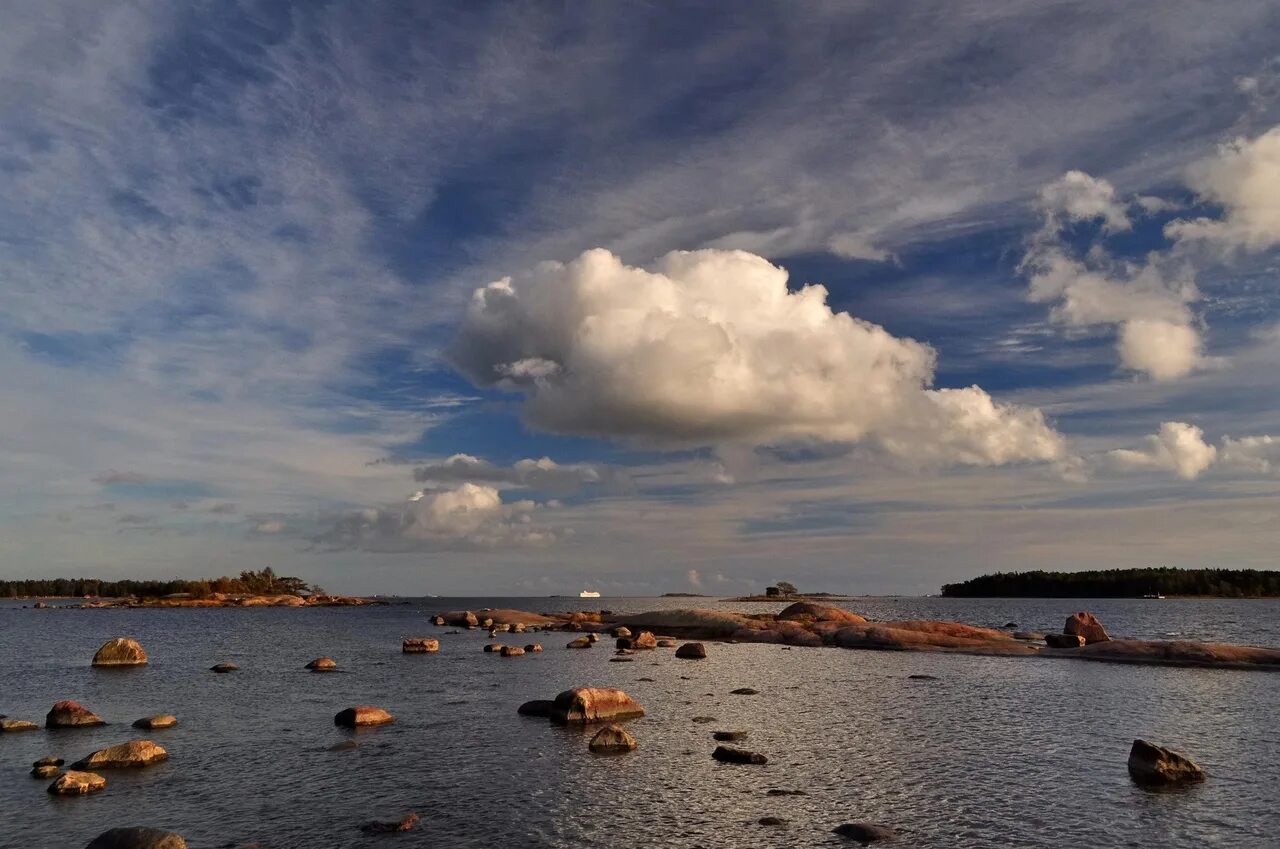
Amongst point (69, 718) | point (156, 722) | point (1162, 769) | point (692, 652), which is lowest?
point (692, 652)

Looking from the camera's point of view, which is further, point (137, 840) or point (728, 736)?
point (728, 736)

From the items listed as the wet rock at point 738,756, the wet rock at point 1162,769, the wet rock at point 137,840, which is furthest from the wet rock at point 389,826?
the wet rock at point 1162,769

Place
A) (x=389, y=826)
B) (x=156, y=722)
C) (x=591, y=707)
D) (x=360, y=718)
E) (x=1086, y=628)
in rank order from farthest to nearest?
(x=1086, y=628) < (x=591, y=707) < (x=360, y=718) < (x=156, y=722) < (x=389, y=826)

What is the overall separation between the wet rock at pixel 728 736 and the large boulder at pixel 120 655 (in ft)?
180

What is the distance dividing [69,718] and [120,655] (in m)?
34.5

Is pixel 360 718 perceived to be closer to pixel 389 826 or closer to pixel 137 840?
pixel 389 826

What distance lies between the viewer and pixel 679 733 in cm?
3600

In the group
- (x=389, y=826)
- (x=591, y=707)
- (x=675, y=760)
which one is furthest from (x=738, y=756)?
(x=389, y=826)

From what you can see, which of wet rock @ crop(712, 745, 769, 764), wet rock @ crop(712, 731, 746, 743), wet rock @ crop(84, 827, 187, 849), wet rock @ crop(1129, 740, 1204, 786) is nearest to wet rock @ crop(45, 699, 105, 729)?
wet rock @ crop(84, 827, 187, 849)

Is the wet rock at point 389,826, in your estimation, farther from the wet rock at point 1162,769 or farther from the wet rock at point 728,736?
the wet rock at point 1162,769

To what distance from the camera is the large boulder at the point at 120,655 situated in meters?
66.9

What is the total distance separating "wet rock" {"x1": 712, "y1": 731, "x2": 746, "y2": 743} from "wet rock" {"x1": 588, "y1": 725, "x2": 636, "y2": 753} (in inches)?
147

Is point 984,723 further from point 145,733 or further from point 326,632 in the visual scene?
point 326,632

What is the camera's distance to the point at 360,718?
124ft
